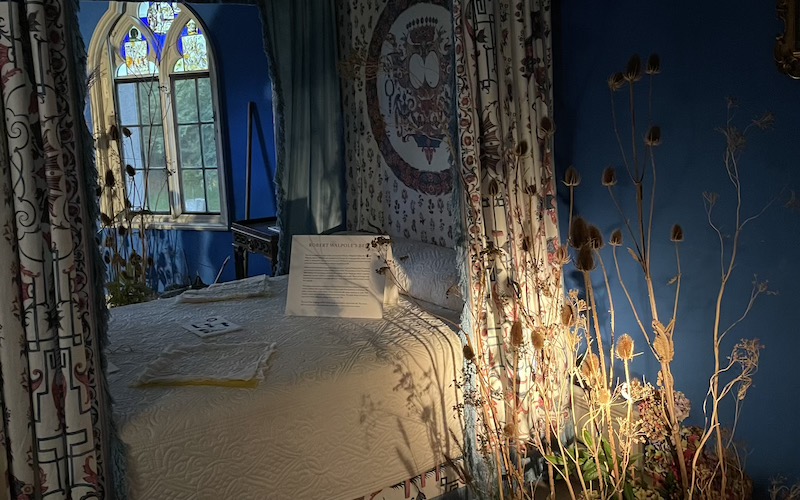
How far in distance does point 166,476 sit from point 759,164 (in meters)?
1.84

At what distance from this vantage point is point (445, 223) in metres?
3.35

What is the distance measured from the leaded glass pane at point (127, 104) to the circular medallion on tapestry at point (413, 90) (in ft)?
9.11

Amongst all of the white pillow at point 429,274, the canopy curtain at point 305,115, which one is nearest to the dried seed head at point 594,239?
the white pillow at point 429,274

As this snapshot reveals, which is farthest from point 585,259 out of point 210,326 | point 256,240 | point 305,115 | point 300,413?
point 256,240

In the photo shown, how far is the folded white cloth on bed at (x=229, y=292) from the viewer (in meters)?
3.30

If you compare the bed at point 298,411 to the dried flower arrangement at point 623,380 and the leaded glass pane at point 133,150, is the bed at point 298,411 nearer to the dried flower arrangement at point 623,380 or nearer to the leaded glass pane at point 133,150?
→ the dried flower arrangement at point 623,380

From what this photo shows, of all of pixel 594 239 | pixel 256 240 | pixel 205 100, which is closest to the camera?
pixel 594 239

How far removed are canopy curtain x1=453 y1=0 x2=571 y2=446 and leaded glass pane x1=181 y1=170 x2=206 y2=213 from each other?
3.69 m

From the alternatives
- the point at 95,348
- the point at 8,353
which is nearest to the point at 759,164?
the point at 95,348

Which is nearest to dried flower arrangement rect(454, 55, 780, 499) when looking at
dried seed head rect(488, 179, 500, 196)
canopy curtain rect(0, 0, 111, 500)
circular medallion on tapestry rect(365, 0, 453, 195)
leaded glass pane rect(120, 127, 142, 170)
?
dried seed head rect(488, 179, 500, 196)

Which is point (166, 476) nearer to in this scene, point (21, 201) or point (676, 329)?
point (21, 201)

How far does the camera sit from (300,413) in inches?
91.7

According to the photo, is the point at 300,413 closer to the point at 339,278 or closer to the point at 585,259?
the point at 339,278

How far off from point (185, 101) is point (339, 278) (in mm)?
3258
